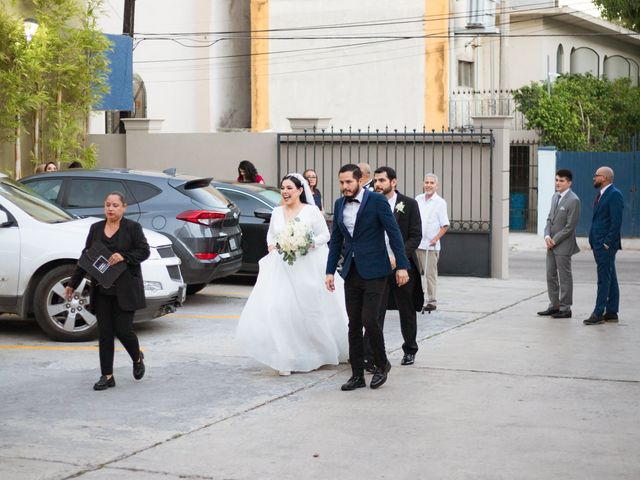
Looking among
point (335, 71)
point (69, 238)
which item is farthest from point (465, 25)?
point (69, 238)

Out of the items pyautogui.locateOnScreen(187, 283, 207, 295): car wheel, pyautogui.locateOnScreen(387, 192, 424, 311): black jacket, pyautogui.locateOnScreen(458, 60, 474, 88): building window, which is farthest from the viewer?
pyautogui.locateOnScreen(458, 60, 474, 88): building window

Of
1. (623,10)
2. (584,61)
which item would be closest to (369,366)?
(623,10)

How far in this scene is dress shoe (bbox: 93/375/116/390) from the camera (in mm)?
9367

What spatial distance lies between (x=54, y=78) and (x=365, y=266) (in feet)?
44.4

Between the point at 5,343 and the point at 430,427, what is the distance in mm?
5476

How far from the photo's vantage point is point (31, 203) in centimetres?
1245

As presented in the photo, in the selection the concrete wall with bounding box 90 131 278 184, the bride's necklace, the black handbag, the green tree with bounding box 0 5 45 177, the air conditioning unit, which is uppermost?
the air conditioning unit

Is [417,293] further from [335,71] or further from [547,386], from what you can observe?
[335,71]

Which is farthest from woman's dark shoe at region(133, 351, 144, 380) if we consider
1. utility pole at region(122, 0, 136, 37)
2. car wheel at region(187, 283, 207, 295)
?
utility pole at region(122, 0, 136, 37)

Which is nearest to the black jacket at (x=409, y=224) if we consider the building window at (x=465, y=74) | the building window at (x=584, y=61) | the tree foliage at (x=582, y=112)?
the tree foliage at (x=582, y=112)

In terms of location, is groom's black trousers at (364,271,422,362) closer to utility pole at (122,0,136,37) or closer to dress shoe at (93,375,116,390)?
dress shoe at (93,375,116,390)

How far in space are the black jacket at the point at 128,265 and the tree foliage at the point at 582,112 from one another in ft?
75.0

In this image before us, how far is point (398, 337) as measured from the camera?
40.4 ft

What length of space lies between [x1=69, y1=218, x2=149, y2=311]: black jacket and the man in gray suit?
5934mm
